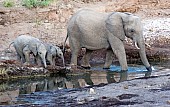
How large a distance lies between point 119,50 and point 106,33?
2.11 feet

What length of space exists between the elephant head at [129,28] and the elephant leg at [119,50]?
128 millimetres

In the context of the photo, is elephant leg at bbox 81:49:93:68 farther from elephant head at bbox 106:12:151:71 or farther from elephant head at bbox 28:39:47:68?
elephant head at bbox 28:39:47:68

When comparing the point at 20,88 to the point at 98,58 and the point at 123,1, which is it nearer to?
the point at 98,58

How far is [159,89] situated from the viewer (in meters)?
11.0

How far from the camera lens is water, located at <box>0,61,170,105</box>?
12.1 meters

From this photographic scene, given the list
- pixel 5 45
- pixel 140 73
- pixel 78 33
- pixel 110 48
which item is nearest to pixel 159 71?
pixel 140 73

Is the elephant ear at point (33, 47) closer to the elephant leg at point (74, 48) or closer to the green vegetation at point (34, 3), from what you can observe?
the elephant leg at point (74, 48)

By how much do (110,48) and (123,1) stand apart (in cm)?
628

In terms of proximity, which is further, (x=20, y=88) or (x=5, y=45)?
(x=5, y=45)

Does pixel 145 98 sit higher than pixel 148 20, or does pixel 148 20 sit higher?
pixel 145 98

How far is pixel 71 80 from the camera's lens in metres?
13.5

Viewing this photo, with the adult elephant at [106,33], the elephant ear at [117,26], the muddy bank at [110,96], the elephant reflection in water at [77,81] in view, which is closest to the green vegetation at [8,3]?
the adult elephant at [106,33]

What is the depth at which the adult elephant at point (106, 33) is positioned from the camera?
15.0 metres

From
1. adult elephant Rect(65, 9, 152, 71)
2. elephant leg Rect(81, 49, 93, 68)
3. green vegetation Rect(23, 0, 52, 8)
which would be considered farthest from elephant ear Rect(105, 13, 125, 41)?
green vegetation Rect(23, 0, 52, 8)
